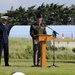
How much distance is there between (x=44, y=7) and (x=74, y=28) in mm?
24033

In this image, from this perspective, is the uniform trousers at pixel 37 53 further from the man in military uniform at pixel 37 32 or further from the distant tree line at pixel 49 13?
the distant tree line at pixel 49 13

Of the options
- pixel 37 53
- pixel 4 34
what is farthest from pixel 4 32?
pixel 37 53

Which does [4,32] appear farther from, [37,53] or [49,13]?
[49,13]

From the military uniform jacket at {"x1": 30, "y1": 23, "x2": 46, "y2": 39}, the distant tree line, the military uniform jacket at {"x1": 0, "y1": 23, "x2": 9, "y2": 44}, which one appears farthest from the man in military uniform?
the distant tree line

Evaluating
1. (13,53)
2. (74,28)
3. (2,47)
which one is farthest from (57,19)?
(2,47)

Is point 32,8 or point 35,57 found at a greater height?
point 32,8

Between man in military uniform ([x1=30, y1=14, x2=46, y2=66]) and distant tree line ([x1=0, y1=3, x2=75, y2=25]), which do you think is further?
distant tree line ([x1=0, y1=3, x2=75, y2=25])

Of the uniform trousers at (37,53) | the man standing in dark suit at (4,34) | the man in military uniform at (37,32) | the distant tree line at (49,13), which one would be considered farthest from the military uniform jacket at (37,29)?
the distant tree line at (49,13)

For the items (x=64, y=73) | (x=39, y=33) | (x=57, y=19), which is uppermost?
(x=57, y=19)

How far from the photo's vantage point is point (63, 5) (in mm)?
88125

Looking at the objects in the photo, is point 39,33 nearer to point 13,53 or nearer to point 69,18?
point 13,53

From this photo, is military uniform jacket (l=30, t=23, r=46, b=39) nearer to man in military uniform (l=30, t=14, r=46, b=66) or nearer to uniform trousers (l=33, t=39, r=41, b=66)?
man in military uniform (l=30, t=14, r=46, b=66)

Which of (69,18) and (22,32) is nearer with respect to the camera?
(22,32)

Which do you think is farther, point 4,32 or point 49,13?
point 49,13
